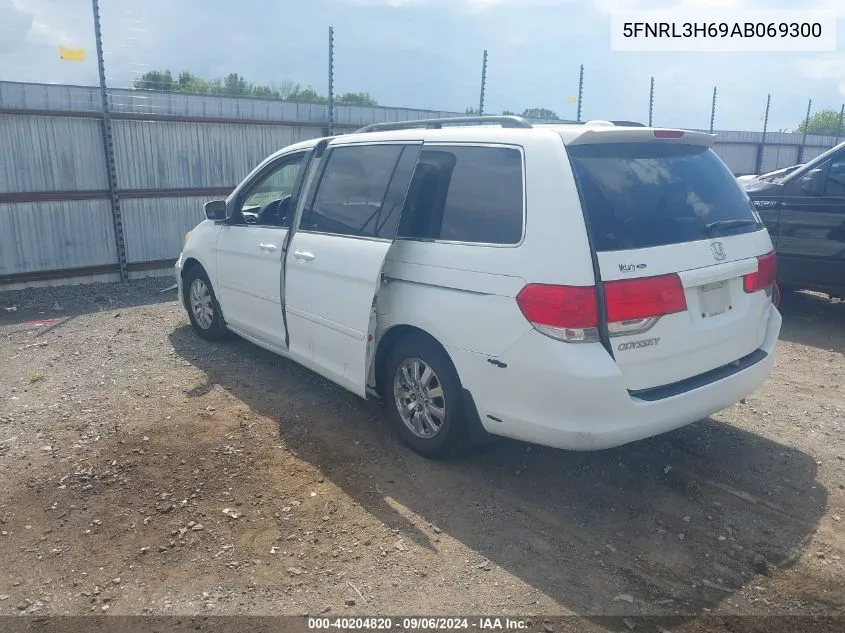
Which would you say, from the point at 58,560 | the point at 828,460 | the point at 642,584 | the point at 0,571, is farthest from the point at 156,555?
the point at 828,460

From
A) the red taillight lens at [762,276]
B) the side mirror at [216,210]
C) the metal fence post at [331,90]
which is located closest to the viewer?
the red taillight lens at [762,276]

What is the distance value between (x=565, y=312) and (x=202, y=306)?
14.0 feet

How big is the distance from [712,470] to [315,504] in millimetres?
2317

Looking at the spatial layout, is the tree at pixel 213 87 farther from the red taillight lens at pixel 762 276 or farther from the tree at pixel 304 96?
the red taillight lens at pixel 762 276

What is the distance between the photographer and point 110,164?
30.0ft

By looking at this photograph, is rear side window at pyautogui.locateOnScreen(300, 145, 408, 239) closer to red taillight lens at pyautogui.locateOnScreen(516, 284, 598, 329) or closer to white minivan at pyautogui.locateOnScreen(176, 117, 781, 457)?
white minivan at pyautogui.locateOnScreen(176, 117, 781, 457)

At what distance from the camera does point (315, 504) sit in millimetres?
3674

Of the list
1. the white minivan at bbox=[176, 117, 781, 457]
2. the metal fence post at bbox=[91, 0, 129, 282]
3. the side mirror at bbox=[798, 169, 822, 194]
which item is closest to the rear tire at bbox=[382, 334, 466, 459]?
the white minivan at bbox=[176, 117, 781, 457]

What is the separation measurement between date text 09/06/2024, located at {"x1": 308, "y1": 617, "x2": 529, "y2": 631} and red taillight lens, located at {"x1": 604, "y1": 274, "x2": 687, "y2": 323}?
4.67 ft

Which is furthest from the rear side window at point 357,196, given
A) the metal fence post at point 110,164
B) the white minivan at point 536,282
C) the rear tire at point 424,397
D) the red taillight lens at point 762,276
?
the metal fence post at point 110,164

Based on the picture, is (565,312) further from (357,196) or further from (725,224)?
(357,196)

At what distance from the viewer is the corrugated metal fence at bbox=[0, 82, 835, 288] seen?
337 inches

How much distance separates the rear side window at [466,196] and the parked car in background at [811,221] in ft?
15.8

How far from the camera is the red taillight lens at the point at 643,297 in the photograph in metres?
3.18
